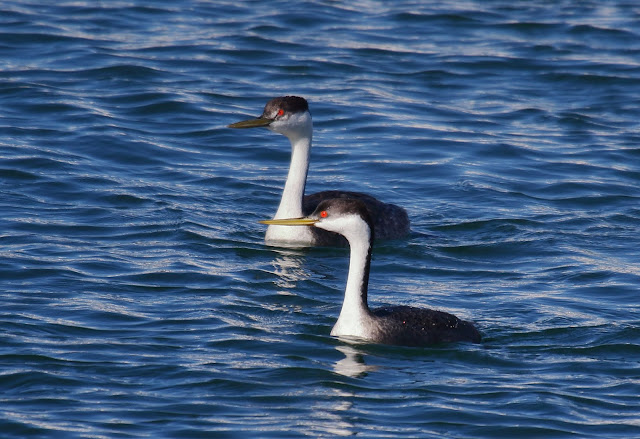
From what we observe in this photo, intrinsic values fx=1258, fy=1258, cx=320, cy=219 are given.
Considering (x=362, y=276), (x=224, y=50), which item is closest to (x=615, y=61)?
(x=224, y=50)

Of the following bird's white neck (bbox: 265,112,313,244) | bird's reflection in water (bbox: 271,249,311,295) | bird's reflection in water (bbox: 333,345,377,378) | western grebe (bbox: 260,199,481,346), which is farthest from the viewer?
bird's white neck (bbox: 265,112,313,244)

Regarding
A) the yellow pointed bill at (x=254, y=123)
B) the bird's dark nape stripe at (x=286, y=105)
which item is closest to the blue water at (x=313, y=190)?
the yellow pointed bill at (x=254, y=123)

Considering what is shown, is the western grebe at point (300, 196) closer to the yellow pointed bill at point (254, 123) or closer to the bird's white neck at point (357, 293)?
the yellow pointed bill at point (254, 123)

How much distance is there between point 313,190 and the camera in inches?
603

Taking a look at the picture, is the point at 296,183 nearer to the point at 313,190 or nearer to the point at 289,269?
the point at 289,269

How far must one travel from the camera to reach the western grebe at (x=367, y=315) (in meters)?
9.85

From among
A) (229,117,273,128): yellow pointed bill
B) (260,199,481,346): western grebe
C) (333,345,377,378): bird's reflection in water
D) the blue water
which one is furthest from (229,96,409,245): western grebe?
(333,345,377,378): bird's reflection in water

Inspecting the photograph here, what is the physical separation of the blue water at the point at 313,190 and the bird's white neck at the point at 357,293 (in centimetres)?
16

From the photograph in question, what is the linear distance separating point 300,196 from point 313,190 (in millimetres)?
2171

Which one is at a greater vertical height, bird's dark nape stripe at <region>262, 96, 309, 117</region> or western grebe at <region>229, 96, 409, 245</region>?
bird's dark nape stripe at <region>262, 96, 309, 117</region>

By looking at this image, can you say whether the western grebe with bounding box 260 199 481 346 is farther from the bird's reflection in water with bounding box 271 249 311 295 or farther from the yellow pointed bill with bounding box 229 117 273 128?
the yellow pointed bill with bounding box 229 117 273 128

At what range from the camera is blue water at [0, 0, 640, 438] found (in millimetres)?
8961

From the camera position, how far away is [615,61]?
71.3ft

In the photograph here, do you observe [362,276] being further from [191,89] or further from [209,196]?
[191,89]
